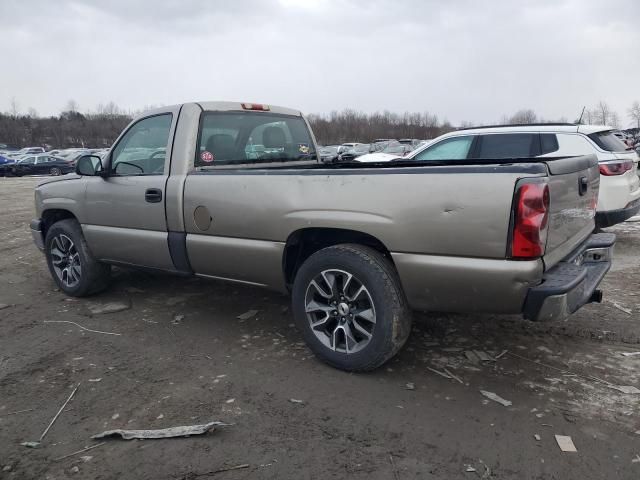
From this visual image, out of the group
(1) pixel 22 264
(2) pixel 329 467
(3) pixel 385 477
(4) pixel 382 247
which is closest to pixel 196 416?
(2) pixel 329 467

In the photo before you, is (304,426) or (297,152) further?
(297,152)

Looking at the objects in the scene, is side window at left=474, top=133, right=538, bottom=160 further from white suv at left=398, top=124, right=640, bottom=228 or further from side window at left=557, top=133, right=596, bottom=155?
side window at left=557, top=133, right=596, bottom=155

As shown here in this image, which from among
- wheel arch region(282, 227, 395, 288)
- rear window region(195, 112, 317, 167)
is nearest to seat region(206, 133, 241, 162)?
rear window region(195, 112, 317, 167)

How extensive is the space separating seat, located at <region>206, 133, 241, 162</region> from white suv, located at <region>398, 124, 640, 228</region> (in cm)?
377

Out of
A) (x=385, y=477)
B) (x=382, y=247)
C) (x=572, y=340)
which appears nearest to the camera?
(x=385, y=477)

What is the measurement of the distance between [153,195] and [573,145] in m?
5.35

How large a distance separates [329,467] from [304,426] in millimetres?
389

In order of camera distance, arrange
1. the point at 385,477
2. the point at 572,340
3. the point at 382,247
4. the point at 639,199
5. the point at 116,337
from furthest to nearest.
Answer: the point at 639,199
the point at 116,337
the point at 572,340
the point at 382,247
the point at 385,477

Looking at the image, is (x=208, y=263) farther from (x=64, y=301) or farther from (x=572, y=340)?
(x=572, y=340)

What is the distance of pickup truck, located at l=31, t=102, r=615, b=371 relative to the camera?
2.71 metres

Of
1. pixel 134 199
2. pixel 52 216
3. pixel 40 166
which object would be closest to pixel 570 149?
pixel 134 199

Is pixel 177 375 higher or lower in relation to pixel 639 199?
lower

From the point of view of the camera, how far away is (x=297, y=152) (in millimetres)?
5070

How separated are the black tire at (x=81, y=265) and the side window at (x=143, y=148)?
0.87 meters
